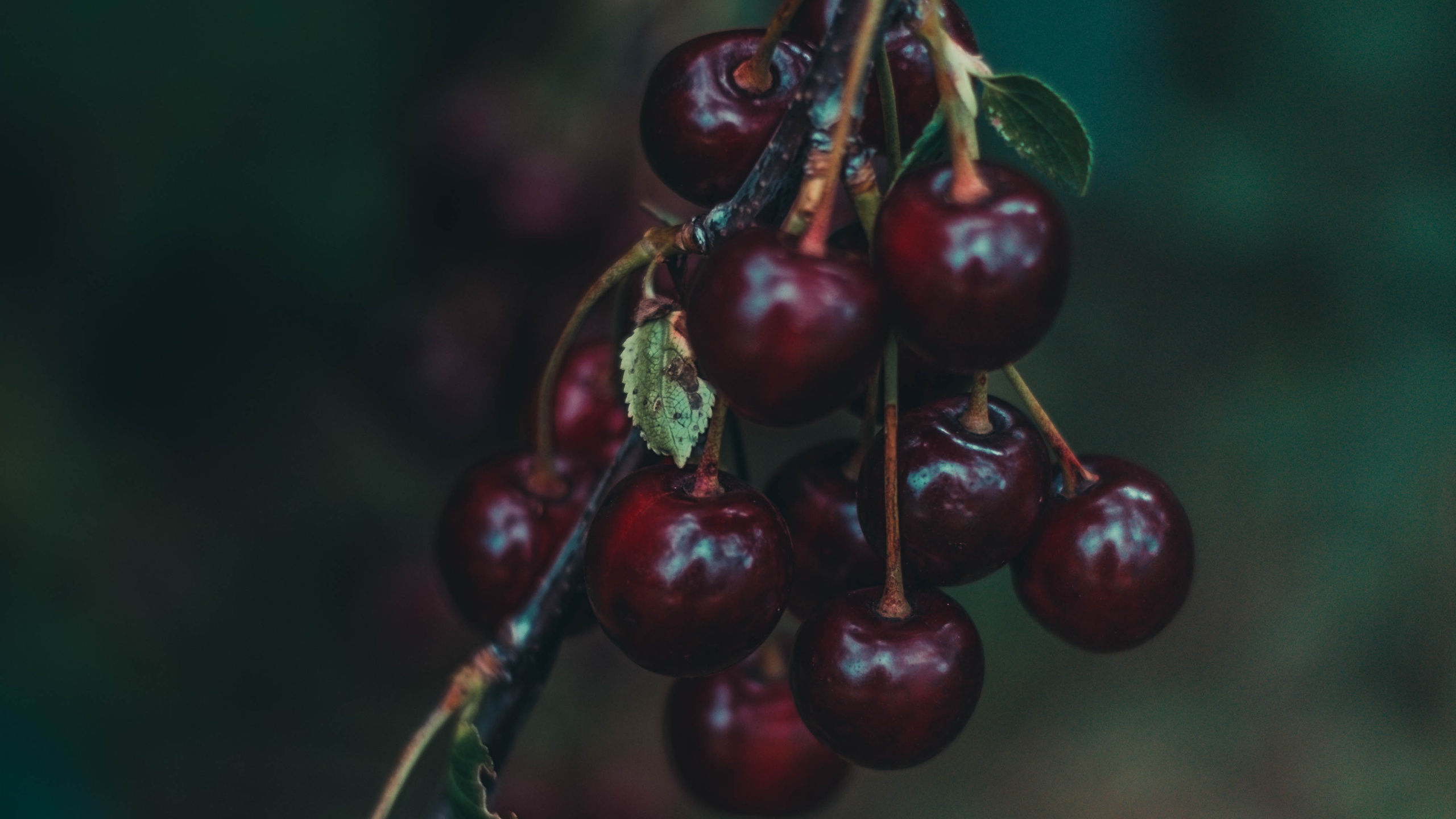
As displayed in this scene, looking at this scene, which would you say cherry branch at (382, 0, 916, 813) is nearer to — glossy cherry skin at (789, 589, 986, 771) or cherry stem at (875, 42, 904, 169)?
cherry stem at (875, 42, 904, 169)

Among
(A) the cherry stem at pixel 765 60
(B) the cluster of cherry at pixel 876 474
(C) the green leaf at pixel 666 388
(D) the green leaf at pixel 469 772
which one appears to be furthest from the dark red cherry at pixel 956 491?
(D) the green leaf at pixel 469 772

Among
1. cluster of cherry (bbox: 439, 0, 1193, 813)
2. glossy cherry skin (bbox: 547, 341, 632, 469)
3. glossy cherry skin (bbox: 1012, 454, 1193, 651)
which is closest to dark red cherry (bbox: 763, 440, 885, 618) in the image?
cluster of cherry (bbox: 439, 0, 1193, 813)

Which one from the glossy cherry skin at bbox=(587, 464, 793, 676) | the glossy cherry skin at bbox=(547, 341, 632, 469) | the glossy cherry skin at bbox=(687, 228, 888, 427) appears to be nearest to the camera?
the glossy cherry skin at bbox=(687, 228, 888, 427)

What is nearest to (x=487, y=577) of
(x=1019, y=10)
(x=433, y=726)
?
(x=433, y=726)

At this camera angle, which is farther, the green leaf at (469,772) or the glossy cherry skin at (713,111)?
the green leaf at (469,772)

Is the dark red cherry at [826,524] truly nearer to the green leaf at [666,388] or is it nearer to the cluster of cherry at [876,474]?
the cluster of cherry at [876,474]
